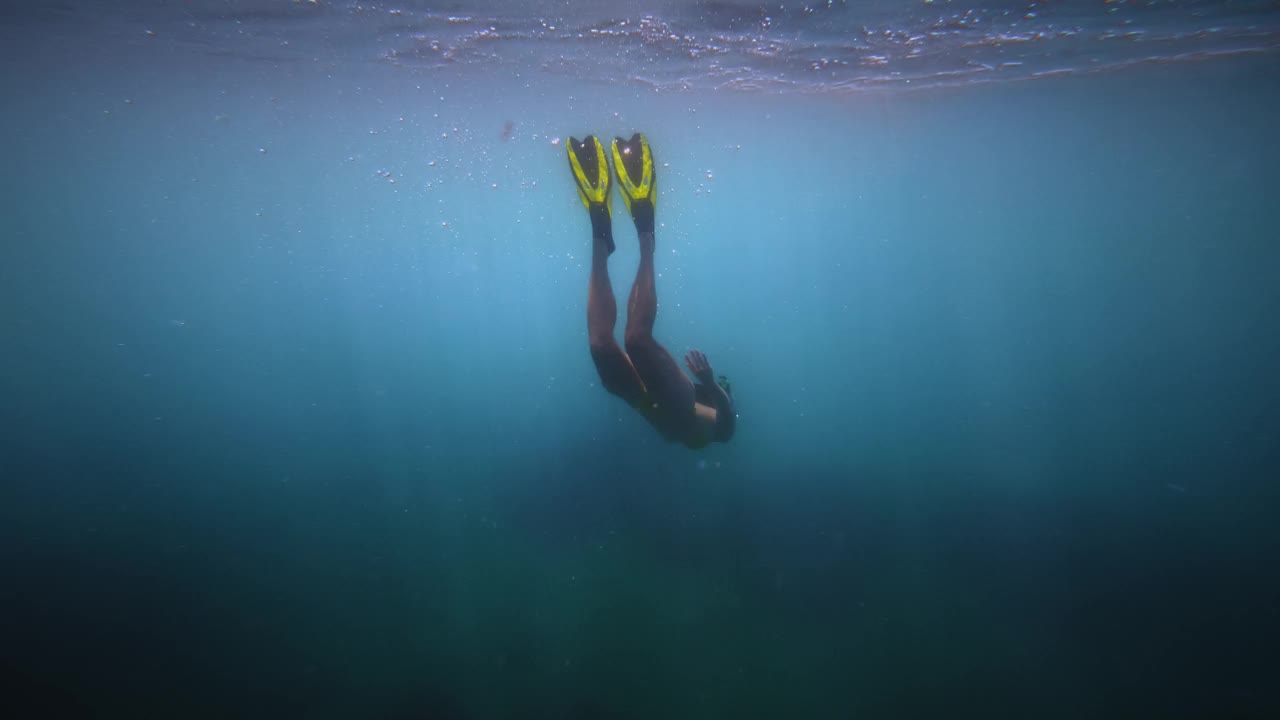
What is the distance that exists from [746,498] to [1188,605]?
6.54 meters

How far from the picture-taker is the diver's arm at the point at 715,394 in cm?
636

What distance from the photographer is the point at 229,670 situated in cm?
683

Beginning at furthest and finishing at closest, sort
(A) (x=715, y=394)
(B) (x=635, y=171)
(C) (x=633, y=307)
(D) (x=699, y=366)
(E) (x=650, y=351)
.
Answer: (A) (x=715, y=394)
(D) (x=699, y=366)
(B) (x=635, y=171)
(C) (x=633, y=307)
(E) (x=650, y=351)

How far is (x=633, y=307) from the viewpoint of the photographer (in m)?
5.36

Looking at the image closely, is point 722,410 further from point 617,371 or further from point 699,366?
point 617,371

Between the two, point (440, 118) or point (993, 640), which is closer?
point (993, 640)

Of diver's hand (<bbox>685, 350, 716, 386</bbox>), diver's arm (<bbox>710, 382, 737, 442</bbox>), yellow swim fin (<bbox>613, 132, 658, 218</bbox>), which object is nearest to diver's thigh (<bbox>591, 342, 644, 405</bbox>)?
diver's hand (<bbox>685, 350, 716, 386</bbox>)

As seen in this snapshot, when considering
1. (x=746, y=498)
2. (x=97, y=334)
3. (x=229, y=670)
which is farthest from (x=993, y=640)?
(x=97, y=334)

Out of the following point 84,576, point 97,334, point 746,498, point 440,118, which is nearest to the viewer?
point 84,576

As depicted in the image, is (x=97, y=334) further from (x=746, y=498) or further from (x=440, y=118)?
(x=746, y=498)

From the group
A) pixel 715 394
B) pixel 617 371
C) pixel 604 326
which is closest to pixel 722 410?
pixel 715 394

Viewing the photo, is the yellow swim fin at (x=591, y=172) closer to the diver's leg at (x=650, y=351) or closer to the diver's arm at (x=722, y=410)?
the diver's leg at (x=650, y=351)

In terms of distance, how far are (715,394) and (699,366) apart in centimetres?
46

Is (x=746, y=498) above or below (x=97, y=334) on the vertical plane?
below
